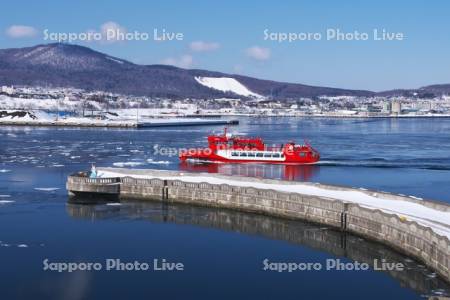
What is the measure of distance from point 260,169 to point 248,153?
440cm

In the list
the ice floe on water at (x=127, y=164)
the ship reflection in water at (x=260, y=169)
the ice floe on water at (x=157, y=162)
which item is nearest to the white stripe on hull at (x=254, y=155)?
the ship reflection in water at (x=260, y=169)

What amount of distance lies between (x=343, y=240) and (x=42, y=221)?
1243 cm

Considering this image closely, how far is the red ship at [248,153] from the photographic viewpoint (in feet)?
184

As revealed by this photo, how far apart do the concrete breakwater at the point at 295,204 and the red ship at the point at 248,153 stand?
20424 millimetres

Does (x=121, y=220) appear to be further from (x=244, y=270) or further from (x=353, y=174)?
(x=353, y=174)

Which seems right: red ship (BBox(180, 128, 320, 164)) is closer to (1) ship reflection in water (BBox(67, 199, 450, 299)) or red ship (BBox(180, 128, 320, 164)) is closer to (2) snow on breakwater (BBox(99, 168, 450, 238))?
(2) snow on breakwater (BBox(99, 168, 450, 238))

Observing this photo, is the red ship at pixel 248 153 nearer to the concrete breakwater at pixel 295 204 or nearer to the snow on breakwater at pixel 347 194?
the snow on breakwater at pixel 347 194

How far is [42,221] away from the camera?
28750 millimetres

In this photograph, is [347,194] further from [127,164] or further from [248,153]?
[248,153]

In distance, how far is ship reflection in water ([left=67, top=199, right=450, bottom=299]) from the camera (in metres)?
21.0

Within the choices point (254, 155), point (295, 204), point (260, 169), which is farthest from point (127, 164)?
point (295, 204)

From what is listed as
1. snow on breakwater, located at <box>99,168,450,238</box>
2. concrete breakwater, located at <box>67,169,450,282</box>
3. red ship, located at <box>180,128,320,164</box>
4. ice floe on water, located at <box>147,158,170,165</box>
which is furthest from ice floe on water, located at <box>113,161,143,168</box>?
concrete breakwater, located at <box>67,169,450,282</box>

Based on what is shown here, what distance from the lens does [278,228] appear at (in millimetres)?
27984

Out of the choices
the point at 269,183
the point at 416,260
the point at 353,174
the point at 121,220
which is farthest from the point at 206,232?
the point at 353,174
